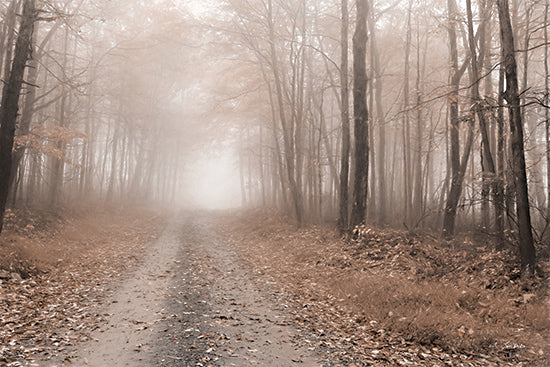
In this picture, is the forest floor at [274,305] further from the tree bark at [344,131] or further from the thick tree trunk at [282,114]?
the thick tree trunk at [282,114]

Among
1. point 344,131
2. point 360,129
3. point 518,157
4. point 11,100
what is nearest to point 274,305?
point 518,157

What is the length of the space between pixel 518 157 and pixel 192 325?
6648 millimetres

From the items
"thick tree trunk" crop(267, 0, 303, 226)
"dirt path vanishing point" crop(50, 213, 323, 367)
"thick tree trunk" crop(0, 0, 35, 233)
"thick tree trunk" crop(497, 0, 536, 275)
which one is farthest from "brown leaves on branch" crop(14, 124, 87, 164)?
"thick tree trunk" crop(497, 0, 536, 275)

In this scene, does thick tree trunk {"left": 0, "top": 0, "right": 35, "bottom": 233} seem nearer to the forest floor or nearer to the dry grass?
the forest floor

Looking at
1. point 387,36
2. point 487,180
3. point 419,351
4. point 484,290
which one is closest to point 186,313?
point 419,351

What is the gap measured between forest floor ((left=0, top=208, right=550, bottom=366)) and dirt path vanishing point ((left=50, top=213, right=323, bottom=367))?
0.02 metres

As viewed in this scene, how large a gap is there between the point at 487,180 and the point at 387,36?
10.6m

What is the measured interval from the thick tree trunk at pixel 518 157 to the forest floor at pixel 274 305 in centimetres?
41

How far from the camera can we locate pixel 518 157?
6.59 metres

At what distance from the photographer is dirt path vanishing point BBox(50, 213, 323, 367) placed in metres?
4.41

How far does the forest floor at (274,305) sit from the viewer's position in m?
4.61

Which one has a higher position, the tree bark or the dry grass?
the tree bark

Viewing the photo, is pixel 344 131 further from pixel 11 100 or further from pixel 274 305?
pixel 11 100

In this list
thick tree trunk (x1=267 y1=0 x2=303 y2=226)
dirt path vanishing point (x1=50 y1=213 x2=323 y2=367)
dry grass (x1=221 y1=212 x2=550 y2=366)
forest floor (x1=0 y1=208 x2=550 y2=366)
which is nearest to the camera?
dirt path vanishing point (x1=50 y1=213 x2=323 y2=367)
